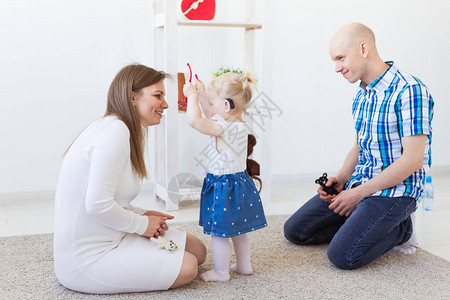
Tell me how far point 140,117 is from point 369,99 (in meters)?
0.89

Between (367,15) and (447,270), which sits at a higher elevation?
(367,15)

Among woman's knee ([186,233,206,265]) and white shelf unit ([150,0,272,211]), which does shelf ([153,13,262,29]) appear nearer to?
white shelf unit ([150,0,272,211])

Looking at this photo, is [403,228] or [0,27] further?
[0,27]

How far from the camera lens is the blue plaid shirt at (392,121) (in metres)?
1.90

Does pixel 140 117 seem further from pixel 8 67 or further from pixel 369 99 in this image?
pixel 8 67

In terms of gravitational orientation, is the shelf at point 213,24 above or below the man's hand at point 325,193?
above

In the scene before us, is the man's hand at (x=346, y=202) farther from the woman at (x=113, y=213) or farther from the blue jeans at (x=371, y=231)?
the woman at (x=113, y=213)

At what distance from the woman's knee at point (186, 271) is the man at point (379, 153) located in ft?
1.78

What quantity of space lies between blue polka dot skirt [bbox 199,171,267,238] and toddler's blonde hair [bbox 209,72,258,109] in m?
0.26

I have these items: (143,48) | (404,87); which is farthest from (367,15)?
(404,87)

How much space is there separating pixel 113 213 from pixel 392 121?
105 cm

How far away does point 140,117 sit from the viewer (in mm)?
1709

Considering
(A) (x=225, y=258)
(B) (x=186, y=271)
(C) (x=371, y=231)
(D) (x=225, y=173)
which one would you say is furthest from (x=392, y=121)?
(B) (x=186, y=271)

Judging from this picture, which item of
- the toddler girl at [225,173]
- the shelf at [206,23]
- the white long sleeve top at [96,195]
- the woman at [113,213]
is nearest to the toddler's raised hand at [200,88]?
the toddler girl at [225,173]
